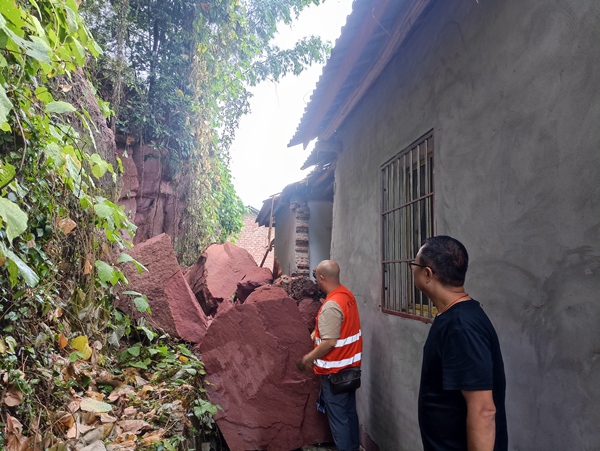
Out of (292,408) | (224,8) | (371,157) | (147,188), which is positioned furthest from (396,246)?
(224,8)

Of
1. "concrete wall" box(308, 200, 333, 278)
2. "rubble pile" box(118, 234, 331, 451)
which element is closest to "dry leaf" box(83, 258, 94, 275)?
"rubble pile" box(118, 234, 331, 451)

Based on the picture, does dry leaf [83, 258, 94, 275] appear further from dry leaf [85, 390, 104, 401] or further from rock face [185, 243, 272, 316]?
rock face [185, 243, 272, 316]

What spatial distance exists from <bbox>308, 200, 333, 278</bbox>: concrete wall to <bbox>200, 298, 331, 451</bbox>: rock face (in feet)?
15.3

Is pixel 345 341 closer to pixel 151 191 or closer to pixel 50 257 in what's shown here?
pixel 50 257

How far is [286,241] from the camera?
1039 centimetres

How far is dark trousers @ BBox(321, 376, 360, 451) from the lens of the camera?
140 inches

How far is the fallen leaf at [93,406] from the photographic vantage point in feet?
8.70

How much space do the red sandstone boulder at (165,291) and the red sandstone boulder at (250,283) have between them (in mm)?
1537

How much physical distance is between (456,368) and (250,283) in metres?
5.24

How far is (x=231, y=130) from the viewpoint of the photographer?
34.0ft

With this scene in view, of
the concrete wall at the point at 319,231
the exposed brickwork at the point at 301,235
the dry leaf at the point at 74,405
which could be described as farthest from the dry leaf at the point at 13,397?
the concrete wall at the point at 319,231

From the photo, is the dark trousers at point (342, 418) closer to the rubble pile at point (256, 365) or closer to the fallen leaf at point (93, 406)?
the rubble pile at point (256, 365)

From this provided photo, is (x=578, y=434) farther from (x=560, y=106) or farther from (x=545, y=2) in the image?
(x=545, y=2)

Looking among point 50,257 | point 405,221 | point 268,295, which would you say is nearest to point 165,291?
point 268,295
